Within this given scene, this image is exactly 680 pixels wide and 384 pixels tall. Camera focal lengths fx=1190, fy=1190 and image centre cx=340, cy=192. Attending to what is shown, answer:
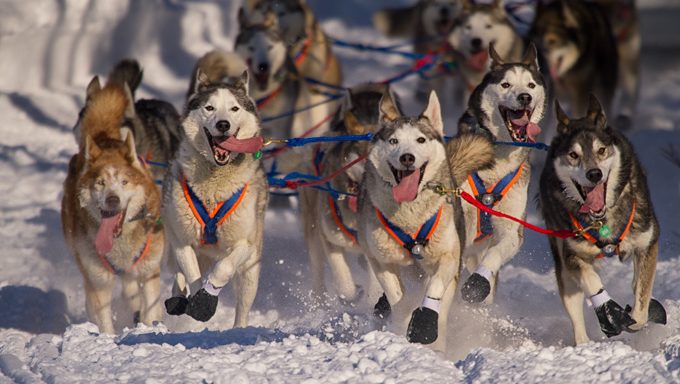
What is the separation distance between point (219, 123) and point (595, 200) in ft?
4.59

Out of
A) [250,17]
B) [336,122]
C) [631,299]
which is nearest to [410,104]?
[250,17]

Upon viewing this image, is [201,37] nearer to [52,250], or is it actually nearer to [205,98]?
[52,250]

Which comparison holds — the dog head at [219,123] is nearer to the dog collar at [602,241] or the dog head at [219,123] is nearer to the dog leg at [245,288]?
the dog leg at [245,288]

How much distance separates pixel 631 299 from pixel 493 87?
119 cm

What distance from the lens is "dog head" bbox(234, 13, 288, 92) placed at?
7.24 meters

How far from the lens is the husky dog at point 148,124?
19.3 feet

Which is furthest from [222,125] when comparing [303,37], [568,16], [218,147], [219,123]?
[568,16]

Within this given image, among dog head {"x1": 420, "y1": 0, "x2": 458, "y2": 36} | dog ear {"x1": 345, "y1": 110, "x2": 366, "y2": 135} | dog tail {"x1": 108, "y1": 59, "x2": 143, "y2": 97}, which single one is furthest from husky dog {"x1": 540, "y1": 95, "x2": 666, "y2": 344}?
dog head {"x1": 420, "y1": 0, "x2": 458, "y2": 36}

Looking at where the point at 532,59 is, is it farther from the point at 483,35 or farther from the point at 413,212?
the point at 483,35

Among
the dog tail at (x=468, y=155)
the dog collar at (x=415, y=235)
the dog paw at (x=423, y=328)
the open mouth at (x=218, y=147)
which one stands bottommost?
the dog paw at (x=423, y=328)

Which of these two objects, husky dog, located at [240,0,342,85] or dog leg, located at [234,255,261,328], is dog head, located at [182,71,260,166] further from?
husky dog, located at [240,0,342,85]

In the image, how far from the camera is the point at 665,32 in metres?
10.7

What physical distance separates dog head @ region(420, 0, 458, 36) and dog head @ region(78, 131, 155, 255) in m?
4.28

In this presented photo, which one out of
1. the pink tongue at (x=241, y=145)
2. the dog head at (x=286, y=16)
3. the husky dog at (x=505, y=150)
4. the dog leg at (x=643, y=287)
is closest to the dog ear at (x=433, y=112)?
the husky dog at (x=505, y=150)
